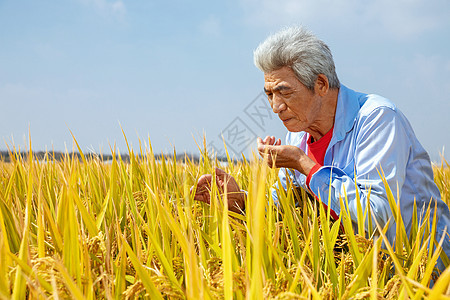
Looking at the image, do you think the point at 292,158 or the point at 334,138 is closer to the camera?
the point at 292,158

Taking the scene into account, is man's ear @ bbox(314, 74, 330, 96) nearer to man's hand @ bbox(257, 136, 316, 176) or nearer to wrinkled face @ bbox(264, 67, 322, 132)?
wrinkled face @ bbox(264, 67, 322, 132)

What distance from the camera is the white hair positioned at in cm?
197

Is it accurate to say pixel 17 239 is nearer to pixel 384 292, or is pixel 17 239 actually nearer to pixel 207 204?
pixel 207 204

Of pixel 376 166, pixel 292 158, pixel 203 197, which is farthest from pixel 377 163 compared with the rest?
pixel 203 197

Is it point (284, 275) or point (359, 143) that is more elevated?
point (359, 143)

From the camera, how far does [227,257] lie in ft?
2.18

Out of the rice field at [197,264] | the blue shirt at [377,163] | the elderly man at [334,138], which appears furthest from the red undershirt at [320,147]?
the rice field at [197,264]

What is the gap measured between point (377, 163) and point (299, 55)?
682mm

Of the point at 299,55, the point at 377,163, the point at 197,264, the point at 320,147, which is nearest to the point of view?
the point at 197,264

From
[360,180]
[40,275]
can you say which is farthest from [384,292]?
[40,275]

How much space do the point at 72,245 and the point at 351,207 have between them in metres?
1.06

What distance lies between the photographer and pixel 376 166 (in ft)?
5.43

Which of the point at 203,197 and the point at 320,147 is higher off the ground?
the point at 320,147

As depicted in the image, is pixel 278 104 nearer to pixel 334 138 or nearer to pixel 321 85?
pixel 321 85
